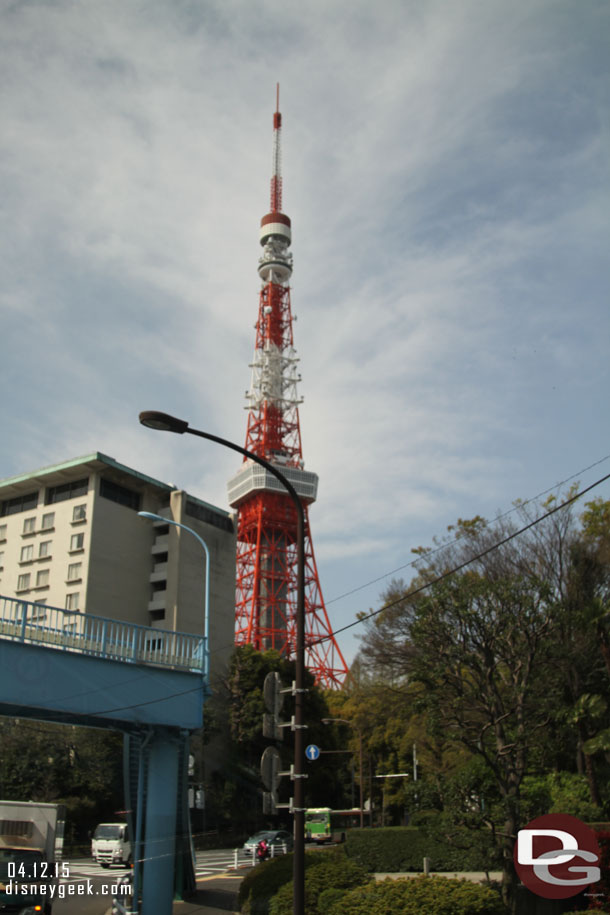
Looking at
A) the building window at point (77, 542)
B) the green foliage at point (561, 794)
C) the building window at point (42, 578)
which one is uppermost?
the building window at point (77, 542)

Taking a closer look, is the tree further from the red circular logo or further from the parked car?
the parked car

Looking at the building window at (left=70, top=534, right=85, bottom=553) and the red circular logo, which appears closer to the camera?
the red circular logo

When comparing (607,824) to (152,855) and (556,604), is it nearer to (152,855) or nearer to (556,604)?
(556,604)

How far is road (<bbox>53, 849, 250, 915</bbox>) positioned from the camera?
1886 centimetres

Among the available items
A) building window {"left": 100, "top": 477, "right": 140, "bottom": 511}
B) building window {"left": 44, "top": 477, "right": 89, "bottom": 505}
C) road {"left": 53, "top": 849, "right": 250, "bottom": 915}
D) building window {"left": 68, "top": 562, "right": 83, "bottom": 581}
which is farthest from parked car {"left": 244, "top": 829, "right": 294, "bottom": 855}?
building window {"left": 44, "top": 477, "right": 89, "bottom": 505}

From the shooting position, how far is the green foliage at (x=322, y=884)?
14844 mm

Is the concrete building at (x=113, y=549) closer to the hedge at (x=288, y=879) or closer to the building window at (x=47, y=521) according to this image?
the building window at (x=47, y=521)

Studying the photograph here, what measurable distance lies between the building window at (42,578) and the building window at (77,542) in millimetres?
3137

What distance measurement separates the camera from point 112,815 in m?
40.4

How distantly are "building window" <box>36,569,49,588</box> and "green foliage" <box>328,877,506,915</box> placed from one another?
49.5m

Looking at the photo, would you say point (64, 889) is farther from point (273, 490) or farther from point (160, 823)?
point (273, 490)

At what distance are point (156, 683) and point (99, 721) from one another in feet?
4.80

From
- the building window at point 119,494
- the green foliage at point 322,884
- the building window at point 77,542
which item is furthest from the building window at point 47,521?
the green foliage at point 322,884

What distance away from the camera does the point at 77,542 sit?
2308 inches
